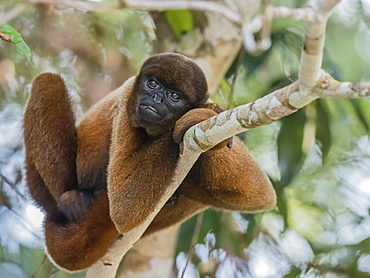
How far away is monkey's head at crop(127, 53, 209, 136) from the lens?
3748 mm

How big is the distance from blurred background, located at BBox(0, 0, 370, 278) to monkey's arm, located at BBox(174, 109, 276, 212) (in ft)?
4.83

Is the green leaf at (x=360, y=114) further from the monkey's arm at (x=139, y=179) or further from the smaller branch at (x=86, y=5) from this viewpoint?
the smaller branch at (x=86, y=5)

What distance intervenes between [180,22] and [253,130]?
2.00 m

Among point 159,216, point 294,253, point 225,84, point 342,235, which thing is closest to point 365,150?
point 342,235

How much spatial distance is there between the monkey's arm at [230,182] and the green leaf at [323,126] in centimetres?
196

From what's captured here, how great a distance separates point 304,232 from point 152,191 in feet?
Answer: 12.1

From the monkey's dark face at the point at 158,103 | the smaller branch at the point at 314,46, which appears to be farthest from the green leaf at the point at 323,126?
the smaller branch at the point at 314,46

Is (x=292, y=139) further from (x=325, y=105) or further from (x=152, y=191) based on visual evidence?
(x=152, y=191)

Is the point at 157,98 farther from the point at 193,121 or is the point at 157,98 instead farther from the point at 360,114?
the point at 360,114

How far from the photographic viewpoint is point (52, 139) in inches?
171

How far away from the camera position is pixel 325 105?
5934 millimetres

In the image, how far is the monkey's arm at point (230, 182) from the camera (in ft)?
12.4

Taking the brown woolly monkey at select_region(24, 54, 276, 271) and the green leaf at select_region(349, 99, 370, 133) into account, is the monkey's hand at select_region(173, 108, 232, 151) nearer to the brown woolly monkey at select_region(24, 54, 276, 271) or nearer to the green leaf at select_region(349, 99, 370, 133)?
the brown woolly monkey at select_region(24, 54, 276, 271)

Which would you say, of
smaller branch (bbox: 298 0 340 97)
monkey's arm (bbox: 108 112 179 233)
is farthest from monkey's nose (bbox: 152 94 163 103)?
smaller branch (bbox: 298 0 340 97)
